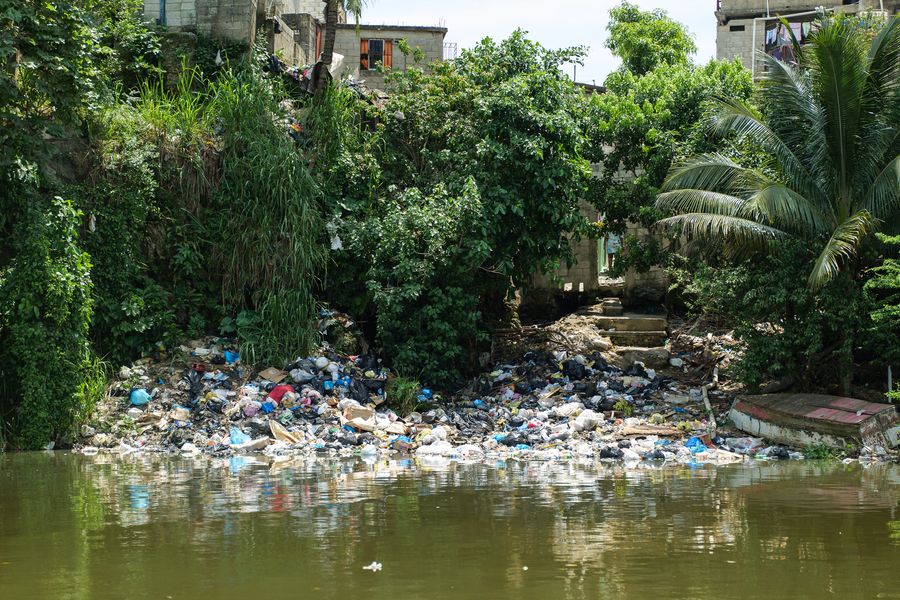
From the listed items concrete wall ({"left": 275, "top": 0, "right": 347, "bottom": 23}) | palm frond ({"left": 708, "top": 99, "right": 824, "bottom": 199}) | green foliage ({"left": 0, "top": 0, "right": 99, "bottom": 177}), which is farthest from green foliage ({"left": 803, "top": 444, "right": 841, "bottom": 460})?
concrete wall ({"left": 275, "top": 0, "right": 347, "bottom": 23})

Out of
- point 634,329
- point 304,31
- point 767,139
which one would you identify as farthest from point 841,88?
point 304,31

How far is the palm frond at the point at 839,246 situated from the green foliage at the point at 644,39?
46.0ft

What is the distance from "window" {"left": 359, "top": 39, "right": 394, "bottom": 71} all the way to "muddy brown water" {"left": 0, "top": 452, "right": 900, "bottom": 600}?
17915mm

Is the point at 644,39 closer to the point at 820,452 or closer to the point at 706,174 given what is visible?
the point at 706,174

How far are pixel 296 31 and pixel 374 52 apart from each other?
395 centimetres

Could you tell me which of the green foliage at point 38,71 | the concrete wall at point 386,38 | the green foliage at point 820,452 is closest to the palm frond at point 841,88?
the green foliage at point 820,452

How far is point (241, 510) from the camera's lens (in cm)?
693

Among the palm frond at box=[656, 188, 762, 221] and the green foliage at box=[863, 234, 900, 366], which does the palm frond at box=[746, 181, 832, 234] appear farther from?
the green foliage at box=[863, 234, 900, 366]

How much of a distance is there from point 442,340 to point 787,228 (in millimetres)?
5172

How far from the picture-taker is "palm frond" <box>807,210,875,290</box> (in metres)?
11.2

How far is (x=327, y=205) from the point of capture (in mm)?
15062

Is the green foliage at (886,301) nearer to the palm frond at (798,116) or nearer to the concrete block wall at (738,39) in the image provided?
the palm frond at (798,116)

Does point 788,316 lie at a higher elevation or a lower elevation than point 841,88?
lower

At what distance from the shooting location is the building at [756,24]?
29656mm
